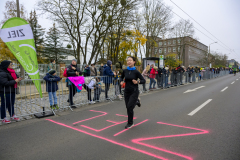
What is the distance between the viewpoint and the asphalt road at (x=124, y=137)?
3.07 meters

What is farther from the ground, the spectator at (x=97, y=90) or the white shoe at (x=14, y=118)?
the spectator at (x=97, y=90)

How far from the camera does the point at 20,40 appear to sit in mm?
5094

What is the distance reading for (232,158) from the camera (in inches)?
113

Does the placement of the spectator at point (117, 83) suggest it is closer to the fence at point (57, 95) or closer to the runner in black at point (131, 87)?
the fence at point (57, 95)

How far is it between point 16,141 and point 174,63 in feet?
149

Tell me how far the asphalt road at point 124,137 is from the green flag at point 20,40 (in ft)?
6.45

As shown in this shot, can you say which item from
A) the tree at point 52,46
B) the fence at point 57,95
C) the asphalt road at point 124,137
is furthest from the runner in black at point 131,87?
the tree at point 52,46

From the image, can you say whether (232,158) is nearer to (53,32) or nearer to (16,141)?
(16,141)

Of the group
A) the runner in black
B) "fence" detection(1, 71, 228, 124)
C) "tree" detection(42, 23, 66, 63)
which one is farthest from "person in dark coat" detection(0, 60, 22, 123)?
"tree" detection(42, 23, 66, 63)

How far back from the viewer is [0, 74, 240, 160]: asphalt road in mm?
3068

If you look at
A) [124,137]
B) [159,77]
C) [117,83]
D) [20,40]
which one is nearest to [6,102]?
[20,40]

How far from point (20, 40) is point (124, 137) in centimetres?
432

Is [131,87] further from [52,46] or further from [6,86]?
[52,46]

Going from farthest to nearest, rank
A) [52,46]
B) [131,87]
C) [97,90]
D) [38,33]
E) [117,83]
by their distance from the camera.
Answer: [52,46]
[38,33]
[117,83]
[97,90]
[131,87]
